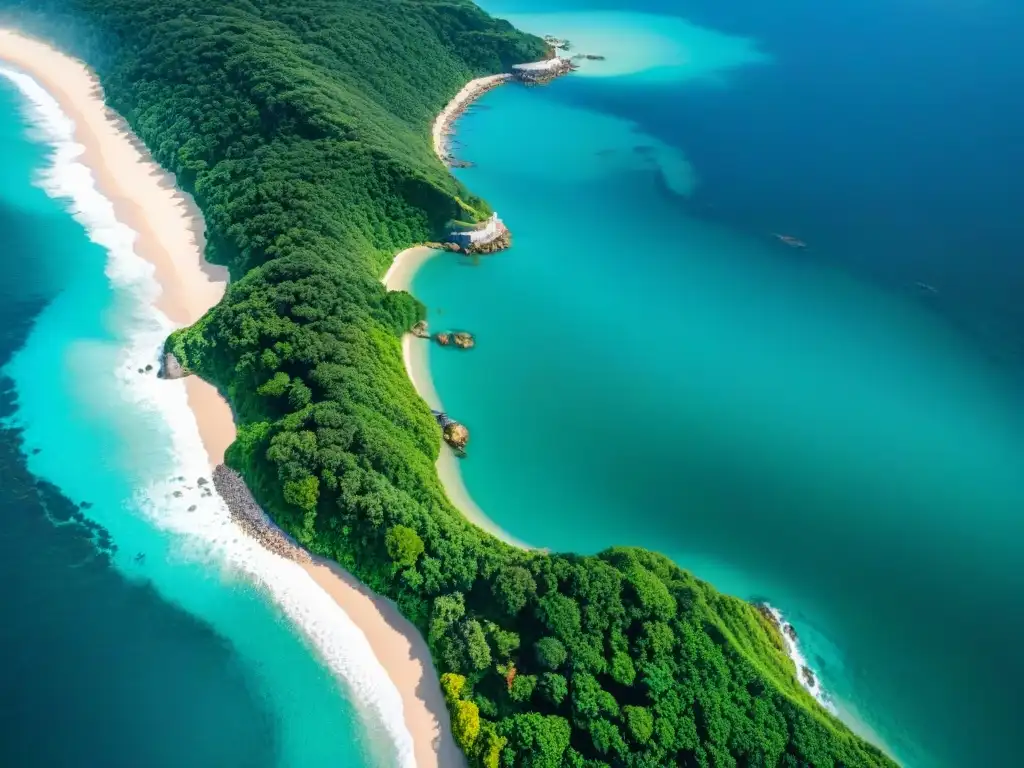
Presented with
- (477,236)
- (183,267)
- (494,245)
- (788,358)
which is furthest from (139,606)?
(788,358)

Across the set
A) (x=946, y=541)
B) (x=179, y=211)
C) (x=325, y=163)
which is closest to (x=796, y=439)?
(x=946, y=541)

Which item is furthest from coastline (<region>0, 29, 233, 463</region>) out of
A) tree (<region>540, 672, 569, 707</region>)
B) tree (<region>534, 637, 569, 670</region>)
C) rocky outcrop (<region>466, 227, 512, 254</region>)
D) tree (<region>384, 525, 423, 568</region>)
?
tree (<region>540, 672, 569, 707</region>)

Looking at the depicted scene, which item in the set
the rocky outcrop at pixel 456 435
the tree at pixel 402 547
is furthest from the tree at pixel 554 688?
the rocky outcrop at pixel 456 435

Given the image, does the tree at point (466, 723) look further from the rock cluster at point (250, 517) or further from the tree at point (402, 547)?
the rock cluster at point (250, 517)

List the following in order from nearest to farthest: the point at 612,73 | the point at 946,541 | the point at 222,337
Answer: the point at 946,541, the point at 222,337, the point at 612,73

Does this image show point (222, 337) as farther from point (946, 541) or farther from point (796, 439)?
point (946, 541)

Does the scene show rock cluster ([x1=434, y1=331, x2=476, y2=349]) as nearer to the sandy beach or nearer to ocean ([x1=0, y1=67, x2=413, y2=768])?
ocean ([x1=0, y1=67, x2=413, y2=768])

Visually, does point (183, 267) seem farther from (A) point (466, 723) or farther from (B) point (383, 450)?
(A) point (466, 723)
